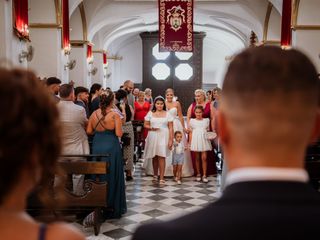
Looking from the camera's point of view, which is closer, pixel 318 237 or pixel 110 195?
pixel 318 237

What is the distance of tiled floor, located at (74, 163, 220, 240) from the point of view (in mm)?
5842

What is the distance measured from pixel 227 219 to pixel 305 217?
0.56 feet

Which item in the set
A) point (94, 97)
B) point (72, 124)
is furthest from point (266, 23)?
point (72, 124)

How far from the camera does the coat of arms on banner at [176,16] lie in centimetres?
1413

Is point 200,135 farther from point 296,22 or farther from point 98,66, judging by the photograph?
point 98,66

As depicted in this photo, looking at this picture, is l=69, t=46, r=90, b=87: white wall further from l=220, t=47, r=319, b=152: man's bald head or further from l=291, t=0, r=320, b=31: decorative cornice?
l=220, t=47, r=319, b=152: man's bald head

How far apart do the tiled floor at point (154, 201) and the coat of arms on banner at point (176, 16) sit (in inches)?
239

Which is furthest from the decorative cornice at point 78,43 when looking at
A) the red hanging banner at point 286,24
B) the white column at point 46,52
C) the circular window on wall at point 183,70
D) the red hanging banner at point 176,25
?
the circular window on wall at point 183,70

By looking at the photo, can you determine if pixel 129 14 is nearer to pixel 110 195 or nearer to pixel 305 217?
pixel 110 195

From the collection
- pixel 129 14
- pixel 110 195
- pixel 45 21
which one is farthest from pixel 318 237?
pixel 129 14

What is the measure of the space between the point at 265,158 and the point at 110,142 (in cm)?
516

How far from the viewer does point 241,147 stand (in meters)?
1.09

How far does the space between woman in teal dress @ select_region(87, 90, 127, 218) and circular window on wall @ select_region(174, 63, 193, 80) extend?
67.0ft

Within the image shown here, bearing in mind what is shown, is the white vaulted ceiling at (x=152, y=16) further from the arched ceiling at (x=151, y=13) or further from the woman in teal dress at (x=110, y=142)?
the woman in teal dress at (x=110, y=142)
